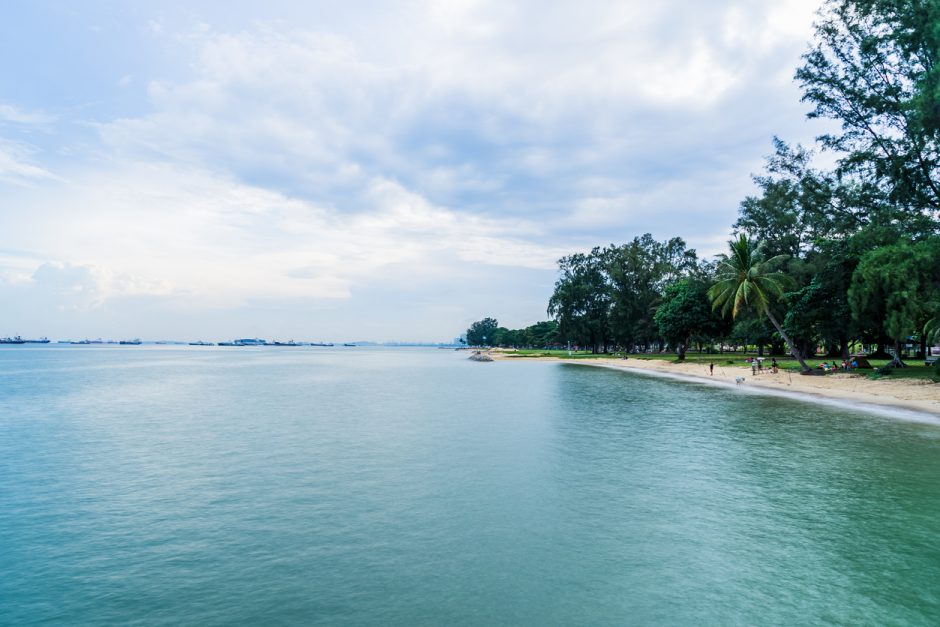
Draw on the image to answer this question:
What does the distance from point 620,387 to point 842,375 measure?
713 inches

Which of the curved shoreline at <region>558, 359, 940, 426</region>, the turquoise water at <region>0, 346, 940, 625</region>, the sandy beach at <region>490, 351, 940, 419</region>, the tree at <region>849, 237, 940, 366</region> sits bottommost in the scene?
the turquoise water at <region>0, 346, 940, 625</region>

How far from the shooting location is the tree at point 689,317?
3034 inches

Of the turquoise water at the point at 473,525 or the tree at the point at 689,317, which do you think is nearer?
the turquoise water at the point at 473,525

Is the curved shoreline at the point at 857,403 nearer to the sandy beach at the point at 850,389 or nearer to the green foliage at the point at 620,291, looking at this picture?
→ the sandy beach at the point at 850,389

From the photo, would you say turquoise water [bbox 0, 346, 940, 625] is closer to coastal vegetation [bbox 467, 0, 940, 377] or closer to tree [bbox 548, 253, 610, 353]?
coastal vegetation [bbox 467, 0, 940, 377]

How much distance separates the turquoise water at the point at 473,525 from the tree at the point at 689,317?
54512 millimetres

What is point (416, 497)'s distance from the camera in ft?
44.5

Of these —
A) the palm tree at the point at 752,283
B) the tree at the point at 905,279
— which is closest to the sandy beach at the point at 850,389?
the tree at the point at 905,279

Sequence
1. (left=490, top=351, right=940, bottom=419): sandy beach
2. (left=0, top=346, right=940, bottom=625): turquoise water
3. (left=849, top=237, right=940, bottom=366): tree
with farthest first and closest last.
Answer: (left=849, top=237, right=940, bottom=366): tree, (left=490, top=351, right=940, bottom=419): sandy beach, (left=0, top=346, right=940, bottom=625): turquoise water

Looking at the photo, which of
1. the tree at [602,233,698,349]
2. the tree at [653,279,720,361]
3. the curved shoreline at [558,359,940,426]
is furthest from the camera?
the tree at [602,233,698,349]

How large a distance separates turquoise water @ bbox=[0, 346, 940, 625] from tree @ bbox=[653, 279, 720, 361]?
2146 inches

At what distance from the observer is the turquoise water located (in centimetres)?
793

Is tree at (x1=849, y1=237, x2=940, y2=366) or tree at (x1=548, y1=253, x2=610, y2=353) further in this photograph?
tree at (x1=548, y1=253, x2=610, y2=353)

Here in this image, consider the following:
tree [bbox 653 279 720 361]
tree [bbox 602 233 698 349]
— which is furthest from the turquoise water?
tree [bbox 602 233 698 349]
